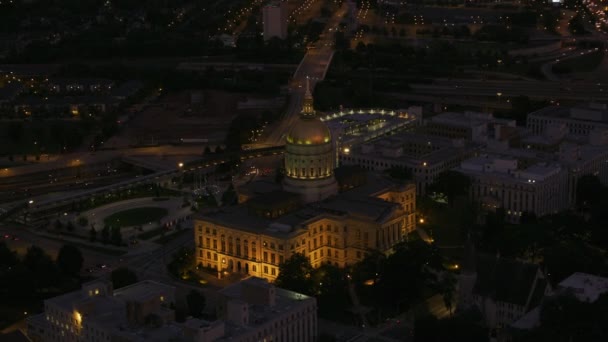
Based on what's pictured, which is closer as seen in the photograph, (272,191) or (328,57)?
(272,191)

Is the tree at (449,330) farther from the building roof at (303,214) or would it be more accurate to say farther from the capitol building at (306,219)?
the building roof at (303,214)

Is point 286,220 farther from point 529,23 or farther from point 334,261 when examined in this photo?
point 529,23

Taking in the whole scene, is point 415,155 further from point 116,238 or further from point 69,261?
point 69,261

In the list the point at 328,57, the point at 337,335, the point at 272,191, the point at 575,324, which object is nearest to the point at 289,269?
the point at 337,335

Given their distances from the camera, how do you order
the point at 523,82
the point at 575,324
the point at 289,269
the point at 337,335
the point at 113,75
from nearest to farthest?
the point at 575,324 < the point at 337,335 < the point at 289,269 < the point at 523,82 < the point at 113,75

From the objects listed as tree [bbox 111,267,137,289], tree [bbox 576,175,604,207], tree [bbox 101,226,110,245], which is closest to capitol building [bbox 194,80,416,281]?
tree [bbox 111,267,137,289]

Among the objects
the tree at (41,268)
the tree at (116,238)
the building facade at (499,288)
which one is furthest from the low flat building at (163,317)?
the tree at (116,238)

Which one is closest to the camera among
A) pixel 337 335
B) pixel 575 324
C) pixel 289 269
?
pixel 575 324
